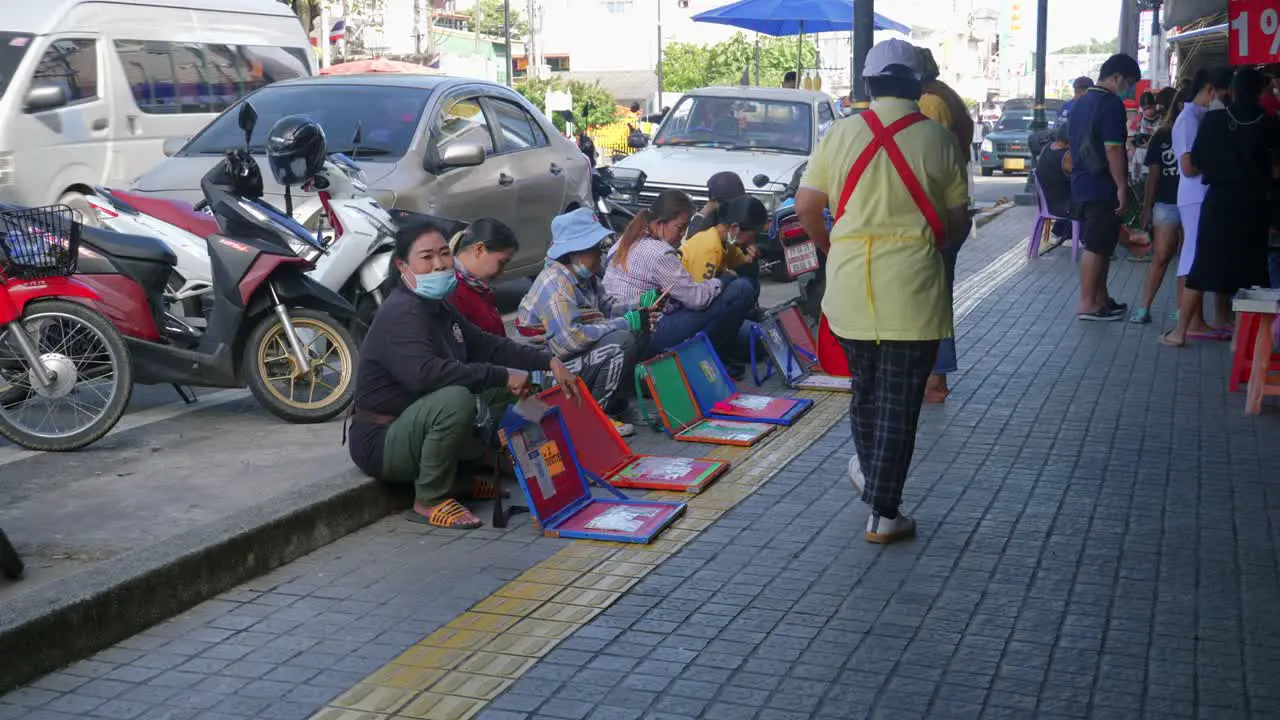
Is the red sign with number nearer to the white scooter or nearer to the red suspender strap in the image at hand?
the red suspender strap

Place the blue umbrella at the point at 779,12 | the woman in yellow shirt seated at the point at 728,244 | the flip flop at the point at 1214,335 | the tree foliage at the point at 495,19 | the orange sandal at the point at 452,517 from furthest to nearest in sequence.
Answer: the tree foliage at the point at 495,19 < the blue umbrella at the point at 779,12 < the flip flop at the point at 1214,335 < the woman in yellow shirt seated at the point at 728,244 < the orange sandal at the point at 452,517

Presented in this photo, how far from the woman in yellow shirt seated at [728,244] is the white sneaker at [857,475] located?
2.82 m

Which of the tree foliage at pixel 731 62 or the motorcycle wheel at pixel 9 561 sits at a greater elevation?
the tree foliage at pixel 731 62

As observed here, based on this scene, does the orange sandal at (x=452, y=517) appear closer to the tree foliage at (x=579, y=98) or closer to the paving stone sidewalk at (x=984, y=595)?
the paving stone sidewalk at (x=984, y=595)

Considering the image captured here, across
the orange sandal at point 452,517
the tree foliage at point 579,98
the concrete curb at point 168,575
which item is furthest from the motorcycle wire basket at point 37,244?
the tree foliage at point 579,98

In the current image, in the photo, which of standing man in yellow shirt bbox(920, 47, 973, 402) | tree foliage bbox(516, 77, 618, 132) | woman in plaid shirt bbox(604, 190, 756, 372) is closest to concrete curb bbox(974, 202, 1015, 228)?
woman in plaid shirt bbox(604, 190, 756, 372)

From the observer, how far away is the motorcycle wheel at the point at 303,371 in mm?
7527

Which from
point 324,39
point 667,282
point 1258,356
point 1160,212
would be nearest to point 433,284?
point 667,282

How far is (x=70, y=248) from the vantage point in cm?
705

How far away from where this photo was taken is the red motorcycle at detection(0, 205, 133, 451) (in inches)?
271

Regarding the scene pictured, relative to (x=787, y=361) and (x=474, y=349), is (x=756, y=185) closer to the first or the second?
(x=787, y=361)

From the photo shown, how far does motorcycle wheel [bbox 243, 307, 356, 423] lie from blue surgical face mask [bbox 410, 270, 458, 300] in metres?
1.61

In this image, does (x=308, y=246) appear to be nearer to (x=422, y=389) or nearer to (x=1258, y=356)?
(x=422, y=389)

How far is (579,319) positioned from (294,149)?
2.14 meters
